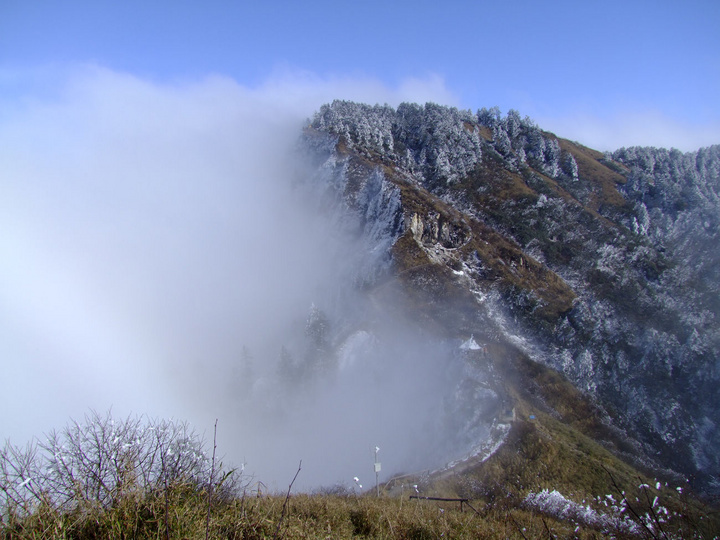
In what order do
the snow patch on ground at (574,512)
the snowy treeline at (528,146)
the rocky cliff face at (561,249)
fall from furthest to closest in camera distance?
the snowy treeline at (528,146) → the rocky cliff face at (561,249) → the snow patch on ground at (574,512)

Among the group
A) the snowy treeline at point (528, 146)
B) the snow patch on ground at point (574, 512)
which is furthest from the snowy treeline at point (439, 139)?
the snow patch on ground at point (574, 512)

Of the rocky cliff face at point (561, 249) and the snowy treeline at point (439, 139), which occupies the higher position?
the snowy treeline at point (439, 139)

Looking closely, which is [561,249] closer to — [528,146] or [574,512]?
[528,146]

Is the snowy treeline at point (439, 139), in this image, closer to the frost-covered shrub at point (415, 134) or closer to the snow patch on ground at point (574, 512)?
the frost-covered shrub at point (415, 134)

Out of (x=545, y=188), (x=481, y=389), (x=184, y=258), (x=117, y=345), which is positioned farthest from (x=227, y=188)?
(x=481, y=389)

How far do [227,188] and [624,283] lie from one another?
11988cm

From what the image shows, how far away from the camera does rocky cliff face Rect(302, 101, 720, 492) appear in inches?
1752

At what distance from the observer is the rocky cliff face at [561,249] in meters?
44.5

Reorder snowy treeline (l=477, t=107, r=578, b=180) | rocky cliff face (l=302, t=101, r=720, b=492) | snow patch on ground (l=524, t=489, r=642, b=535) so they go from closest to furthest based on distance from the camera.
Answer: snow patch on ground (l=524, t=489, r=642, b=535), rocky cliff face (l=302, t=101, r=720, b=492), snowy treeline (l=477, t=107, r=578, b=180)

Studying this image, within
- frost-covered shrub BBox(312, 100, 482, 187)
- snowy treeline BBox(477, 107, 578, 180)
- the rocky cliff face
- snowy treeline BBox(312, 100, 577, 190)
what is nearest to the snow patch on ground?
the rocky cliff face

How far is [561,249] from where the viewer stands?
67.1m

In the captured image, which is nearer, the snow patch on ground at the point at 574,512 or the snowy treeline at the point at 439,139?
the snow patch on ground at the point at 574,512

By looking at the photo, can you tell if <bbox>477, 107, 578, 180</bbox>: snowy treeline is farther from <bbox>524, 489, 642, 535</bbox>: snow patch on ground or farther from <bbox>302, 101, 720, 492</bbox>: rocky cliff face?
<bbox>524, 489, 642, 535</bbox>: snow patch on ground

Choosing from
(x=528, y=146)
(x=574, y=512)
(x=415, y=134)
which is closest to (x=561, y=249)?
(x=528, y=146)
